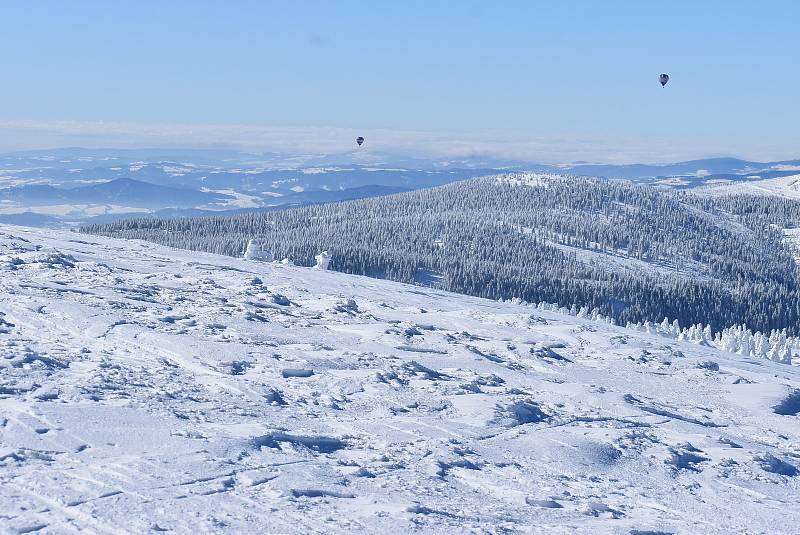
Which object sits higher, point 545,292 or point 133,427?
point 133,427

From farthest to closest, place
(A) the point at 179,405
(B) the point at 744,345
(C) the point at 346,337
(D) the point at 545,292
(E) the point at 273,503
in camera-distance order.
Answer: (D) the point at 545,292
(B) the point at 744,345
(C) the point at 346,337
(A) the point at 179,405
(E) the point at 273,503

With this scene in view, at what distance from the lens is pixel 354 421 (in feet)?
127

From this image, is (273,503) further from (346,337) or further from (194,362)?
(346,337)

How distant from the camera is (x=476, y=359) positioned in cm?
5600

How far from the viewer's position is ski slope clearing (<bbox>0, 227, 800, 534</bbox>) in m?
27.6

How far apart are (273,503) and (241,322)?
107ft

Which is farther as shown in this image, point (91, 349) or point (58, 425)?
point (91, 349)

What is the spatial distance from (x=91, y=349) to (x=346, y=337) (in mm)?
17095

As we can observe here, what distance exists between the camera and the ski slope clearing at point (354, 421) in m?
27.6

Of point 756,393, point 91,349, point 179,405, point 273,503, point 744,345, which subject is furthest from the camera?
point 744,345

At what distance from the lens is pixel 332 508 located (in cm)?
2753

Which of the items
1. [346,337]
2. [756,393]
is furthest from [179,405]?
[756,393]

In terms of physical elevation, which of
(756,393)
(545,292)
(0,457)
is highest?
(0,457)

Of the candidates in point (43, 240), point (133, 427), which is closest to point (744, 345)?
point (43, 240)
